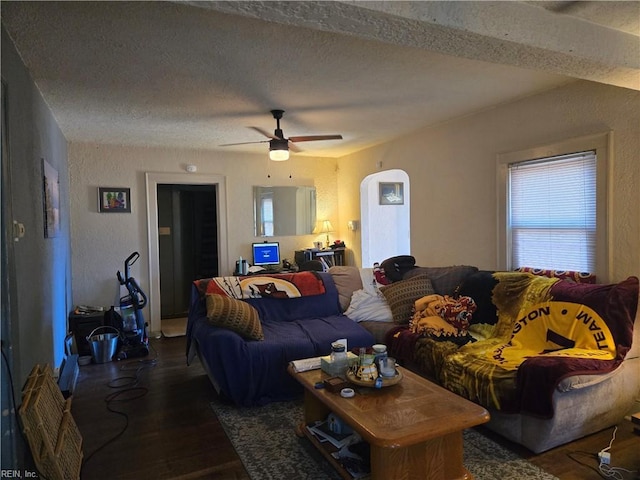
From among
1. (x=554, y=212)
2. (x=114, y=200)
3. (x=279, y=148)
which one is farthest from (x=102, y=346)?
(x=554, y=212)

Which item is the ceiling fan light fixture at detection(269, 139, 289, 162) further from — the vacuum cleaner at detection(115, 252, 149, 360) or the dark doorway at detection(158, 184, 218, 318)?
the dark doorway at detection(158, 184, 218, 318)

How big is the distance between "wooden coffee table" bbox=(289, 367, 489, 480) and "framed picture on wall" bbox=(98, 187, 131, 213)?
4.17m

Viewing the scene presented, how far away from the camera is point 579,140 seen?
3.28 m

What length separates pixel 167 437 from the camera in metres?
2.76

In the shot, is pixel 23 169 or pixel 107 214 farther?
pixel 107 214

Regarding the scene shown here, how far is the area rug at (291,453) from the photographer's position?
230cm

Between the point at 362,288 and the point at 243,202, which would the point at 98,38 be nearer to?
the point at 362,288

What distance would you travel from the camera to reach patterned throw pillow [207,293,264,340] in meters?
3.31

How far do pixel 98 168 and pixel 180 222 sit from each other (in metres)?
1.71

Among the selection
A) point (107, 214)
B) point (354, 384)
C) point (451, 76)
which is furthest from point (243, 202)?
point (354, 384)

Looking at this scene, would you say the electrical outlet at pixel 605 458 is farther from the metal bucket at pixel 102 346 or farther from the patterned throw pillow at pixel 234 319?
the metal bucket at pixel 102 346

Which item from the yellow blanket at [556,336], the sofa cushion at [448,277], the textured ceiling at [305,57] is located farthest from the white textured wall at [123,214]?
the yellow blanket at [556,336]

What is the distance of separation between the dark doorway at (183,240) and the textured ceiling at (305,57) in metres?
2.35

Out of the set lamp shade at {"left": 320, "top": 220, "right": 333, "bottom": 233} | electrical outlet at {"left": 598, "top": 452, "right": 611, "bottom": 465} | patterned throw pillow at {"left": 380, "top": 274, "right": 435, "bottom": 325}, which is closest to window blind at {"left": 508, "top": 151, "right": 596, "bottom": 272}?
patterned throw pillow at {"left": 380, "top": 274, "right": 435, "bottom": 325}
